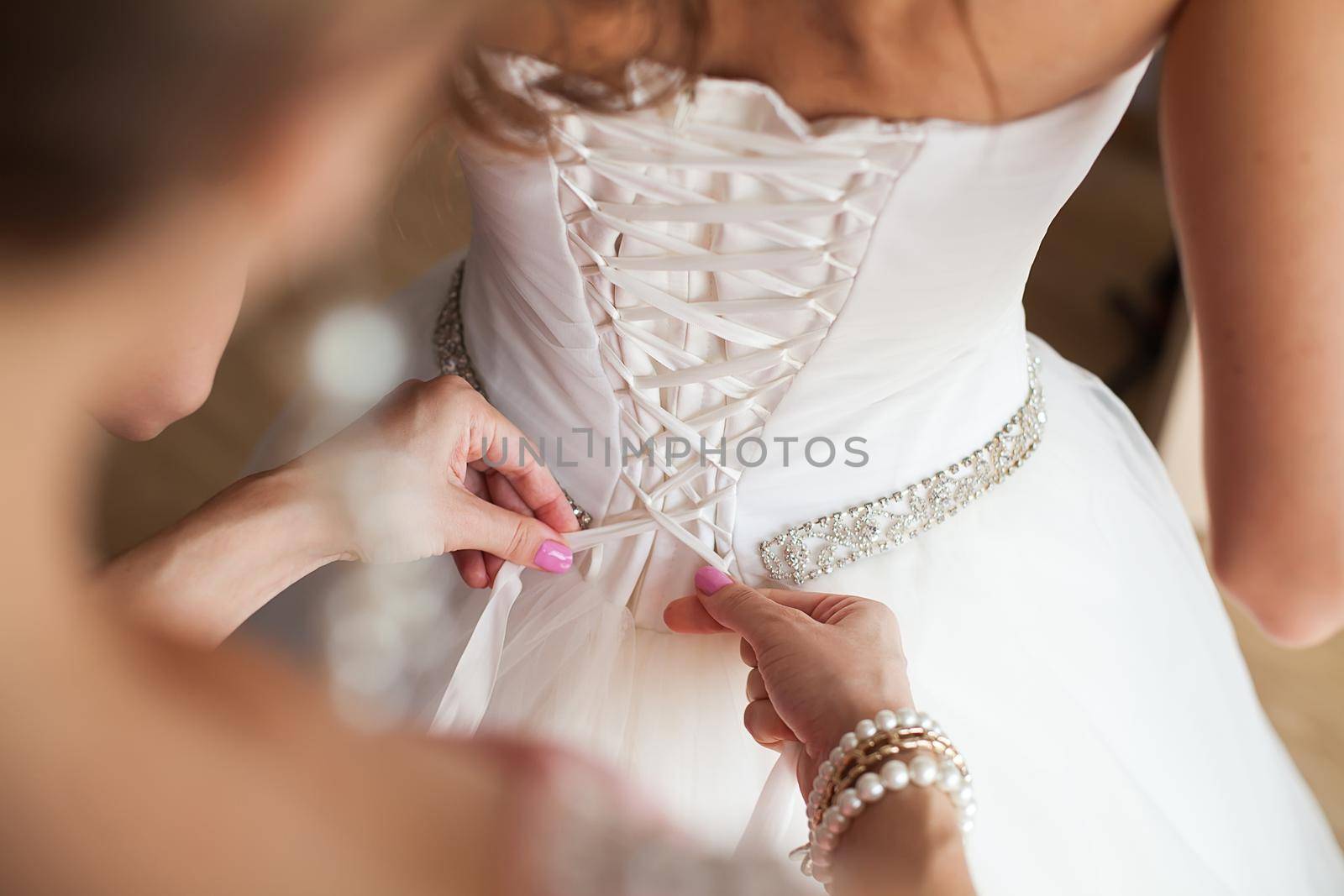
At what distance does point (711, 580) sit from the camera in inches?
27.0

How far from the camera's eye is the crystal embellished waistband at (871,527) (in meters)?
0.70

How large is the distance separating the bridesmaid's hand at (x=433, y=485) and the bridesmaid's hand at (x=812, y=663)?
16cm

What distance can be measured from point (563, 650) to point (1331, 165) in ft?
1.83

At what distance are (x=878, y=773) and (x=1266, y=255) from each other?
0.99 feet

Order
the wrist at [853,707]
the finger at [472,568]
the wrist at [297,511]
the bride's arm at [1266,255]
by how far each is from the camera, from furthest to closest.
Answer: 1. the finger at [472,568]
2. the wrist at [297,511]
3. the wrist at [853,707]
4. the bride's arm at [1266,255]

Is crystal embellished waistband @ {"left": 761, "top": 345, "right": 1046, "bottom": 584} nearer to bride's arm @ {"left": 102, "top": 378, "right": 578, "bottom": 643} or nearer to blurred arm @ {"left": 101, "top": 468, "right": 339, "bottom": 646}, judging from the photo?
bride's arm @ {"left": 102, "top": 378, "right": 578, "bottom": 643}

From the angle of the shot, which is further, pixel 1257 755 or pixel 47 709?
pixel 1257 755

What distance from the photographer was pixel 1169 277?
178 cm

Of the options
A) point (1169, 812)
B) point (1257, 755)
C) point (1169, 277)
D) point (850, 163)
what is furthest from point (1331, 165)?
point (1169, 277)

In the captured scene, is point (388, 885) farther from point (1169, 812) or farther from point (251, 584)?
point (1169, 812)

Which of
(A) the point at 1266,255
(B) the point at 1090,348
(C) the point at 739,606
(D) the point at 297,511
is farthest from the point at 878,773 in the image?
(B) the point at 1090,348

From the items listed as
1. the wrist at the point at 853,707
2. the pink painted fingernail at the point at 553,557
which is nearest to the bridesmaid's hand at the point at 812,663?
the wrist at the point at 853,707

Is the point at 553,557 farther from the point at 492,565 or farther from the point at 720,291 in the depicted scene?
the point at 720,291

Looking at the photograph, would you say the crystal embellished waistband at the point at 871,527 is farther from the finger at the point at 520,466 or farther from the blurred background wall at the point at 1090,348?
the blurred background wall at the point at 1090,348
